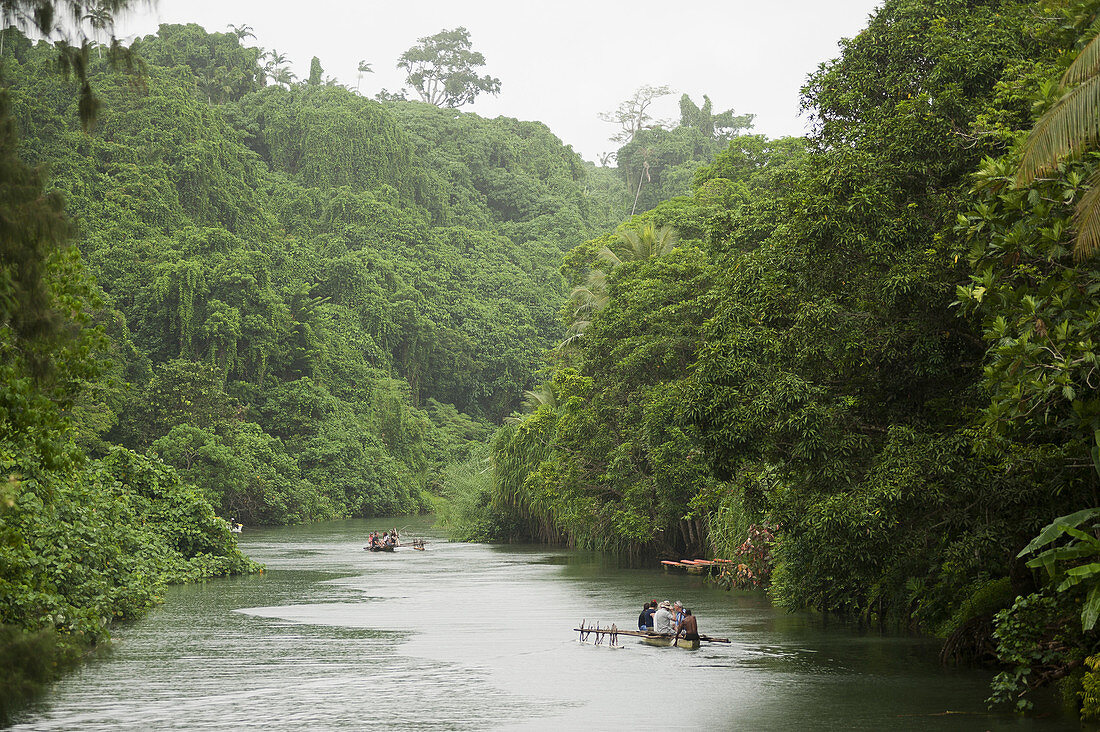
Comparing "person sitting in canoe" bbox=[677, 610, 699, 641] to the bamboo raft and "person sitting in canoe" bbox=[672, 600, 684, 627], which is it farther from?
the bamboo raft

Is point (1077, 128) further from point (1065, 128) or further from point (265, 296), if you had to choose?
point (265, 296)

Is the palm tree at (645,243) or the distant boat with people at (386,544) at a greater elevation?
the palm tree at (645,243)

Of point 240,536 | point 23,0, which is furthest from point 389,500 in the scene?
point 23,0

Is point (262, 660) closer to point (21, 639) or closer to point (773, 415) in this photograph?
point (773, 415)

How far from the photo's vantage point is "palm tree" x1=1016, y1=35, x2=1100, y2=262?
1017cm

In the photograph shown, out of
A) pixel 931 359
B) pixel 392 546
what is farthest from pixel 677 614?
pixel 392 546

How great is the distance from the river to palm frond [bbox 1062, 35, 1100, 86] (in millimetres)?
7963

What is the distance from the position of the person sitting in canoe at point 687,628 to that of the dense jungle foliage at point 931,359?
2517 millimetres

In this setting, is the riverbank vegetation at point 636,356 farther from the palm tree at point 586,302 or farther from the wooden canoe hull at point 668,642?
the wooden canoe hull at point 668,642

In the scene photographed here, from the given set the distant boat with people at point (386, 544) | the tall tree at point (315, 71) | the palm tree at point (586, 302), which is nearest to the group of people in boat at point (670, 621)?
the palm tree at point (586, 302)

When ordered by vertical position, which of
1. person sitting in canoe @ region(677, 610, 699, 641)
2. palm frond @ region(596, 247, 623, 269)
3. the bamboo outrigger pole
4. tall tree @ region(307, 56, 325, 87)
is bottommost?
the bamboo outrigger pole

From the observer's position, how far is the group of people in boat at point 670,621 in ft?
70.8

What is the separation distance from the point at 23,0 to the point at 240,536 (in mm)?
50630

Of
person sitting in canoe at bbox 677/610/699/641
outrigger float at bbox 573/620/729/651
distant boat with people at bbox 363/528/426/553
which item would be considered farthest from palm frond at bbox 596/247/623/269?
person sitting in canoe at bbox 677/610/699/641
